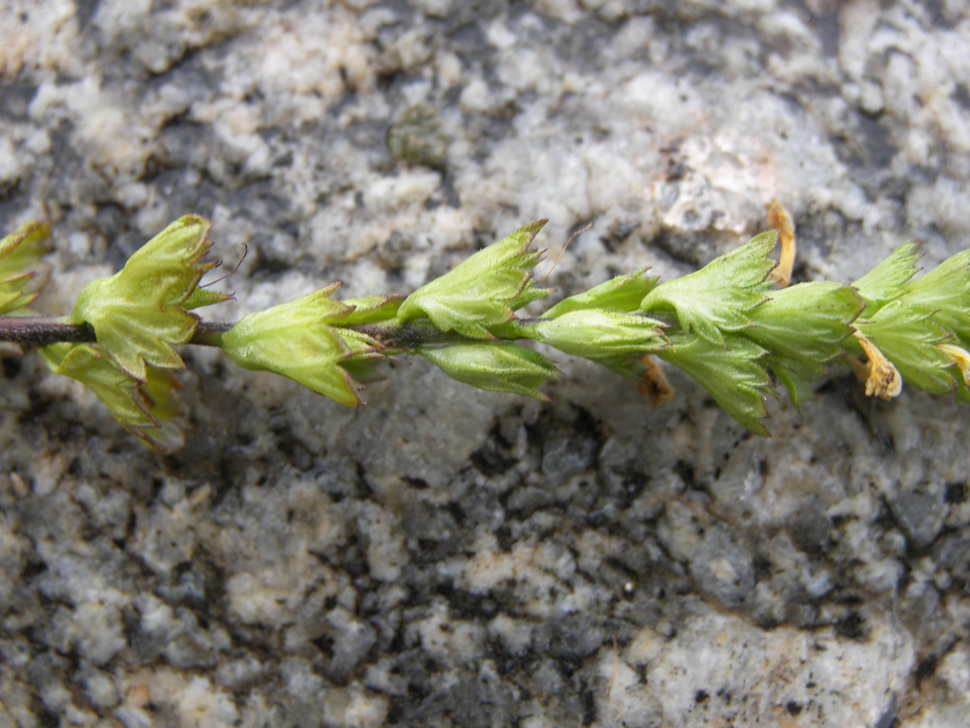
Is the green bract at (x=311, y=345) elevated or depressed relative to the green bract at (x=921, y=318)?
elevated

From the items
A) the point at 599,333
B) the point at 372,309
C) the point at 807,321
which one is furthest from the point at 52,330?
the point at 807,321

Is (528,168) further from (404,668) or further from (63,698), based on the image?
(63,698)

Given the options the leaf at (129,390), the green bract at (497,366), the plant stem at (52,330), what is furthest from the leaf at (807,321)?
the leaf at (129,390)

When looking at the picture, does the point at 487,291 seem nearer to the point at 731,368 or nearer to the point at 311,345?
the point at 311,345

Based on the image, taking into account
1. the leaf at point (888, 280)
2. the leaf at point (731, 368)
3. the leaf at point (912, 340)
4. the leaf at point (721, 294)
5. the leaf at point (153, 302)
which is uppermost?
the leaf at point (153, 302)

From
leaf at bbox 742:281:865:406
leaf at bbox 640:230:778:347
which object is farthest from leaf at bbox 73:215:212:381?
leaf at bbox 742:281:865:406

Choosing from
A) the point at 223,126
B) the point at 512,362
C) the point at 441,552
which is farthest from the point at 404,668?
the point at 223,126

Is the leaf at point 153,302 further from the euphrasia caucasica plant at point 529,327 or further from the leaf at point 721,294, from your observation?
the leaf at point 721,294
